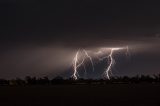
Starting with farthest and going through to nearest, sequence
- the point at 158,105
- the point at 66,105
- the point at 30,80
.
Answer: the point at 30,80
the point at 66,105
the point at 158,105

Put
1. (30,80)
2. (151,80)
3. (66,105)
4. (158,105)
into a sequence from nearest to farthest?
(158,105), (66,105), (151,80), (30,80)

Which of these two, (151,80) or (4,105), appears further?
(151,80)

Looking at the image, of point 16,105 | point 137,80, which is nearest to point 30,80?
point 137,80

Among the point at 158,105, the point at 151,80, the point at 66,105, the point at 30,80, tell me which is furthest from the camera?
the point at 30,80

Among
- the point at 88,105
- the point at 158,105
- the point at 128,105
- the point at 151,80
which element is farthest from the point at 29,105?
the point at 151,80

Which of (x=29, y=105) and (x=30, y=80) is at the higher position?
(x=30, y=80)

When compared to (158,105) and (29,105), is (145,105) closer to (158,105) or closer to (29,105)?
(158,105)

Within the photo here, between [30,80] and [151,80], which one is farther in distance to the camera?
[30,80]

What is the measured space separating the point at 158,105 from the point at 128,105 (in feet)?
7.70

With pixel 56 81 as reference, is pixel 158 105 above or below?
below

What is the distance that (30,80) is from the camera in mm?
169000

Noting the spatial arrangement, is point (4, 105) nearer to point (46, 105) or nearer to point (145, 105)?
point (46, 105)

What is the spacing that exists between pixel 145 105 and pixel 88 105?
14.6 ft

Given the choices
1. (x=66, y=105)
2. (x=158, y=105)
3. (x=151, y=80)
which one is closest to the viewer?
(x=158, y=105)
